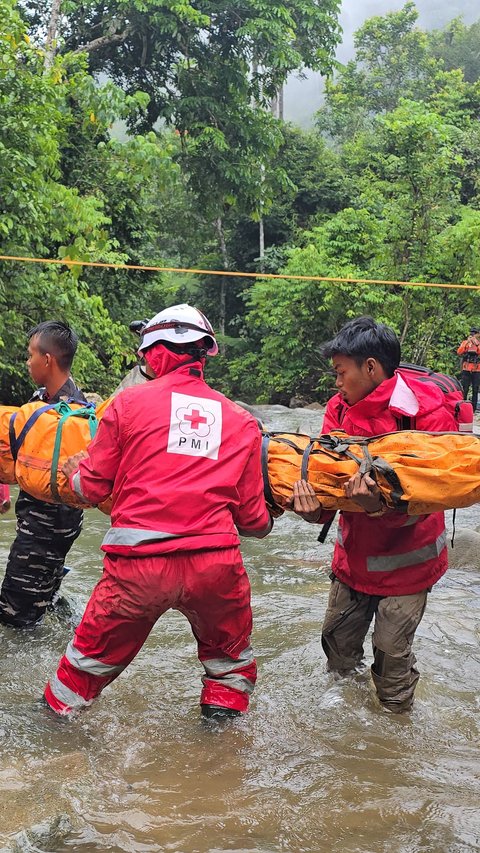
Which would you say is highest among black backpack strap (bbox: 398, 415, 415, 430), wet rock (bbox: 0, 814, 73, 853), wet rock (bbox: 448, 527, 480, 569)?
black backpack strap (bbox: 398, 415, 415, 430)

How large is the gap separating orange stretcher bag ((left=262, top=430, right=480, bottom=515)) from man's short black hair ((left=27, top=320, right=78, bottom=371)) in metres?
1.41

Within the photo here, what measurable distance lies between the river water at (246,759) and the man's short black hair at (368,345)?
164 cm

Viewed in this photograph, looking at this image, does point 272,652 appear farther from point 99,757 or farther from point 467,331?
point 467,331

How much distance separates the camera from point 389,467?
10.8 feet

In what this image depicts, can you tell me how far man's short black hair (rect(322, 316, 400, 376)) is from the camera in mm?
3570

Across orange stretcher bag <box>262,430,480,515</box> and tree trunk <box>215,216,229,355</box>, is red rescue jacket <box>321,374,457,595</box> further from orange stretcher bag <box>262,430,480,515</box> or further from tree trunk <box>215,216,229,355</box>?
tree trunk <box>215,216,229,355</box>

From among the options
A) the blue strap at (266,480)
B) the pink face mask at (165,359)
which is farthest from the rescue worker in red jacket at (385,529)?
the pink face mask at (165,359)

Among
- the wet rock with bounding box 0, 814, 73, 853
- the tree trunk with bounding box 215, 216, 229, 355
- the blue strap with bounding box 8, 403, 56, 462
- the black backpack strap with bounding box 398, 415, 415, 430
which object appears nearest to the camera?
the wet rock with bounding box 0, 814, 73, 853

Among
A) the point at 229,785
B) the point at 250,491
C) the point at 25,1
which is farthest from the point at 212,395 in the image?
the point at 25,1

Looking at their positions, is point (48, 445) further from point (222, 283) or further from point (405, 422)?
point (222, 283)

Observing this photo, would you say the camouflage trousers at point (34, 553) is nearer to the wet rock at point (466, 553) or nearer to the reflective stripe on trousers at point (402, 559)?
the reflective stripe on trousers at point (402, 559)

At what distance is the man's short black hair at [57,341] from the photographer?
4.40m

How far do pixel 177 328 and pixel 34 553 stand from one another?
1.77 meters

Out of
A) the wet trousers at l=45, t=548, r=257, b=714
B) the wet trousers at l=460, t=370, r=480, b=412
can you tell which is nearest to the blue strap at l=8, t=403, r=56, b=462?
the wet trousers at l=45, t=548, r=257, b=714
